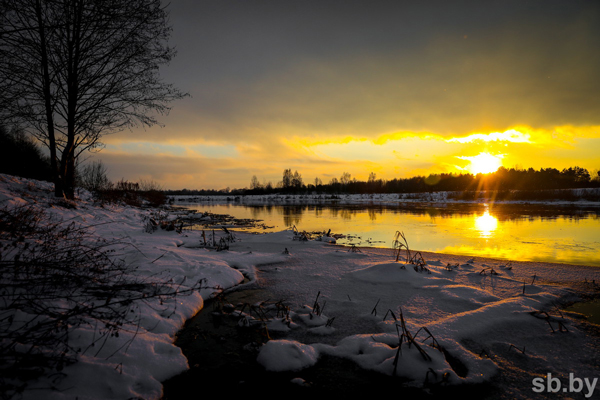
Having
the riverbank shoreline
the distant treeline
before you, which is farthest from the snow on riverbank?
the distant treeline

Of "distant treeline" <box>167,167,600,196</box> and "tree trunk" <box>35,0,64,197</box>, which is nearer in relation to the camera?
"tree trunk" <box>35,0,64,197</box>

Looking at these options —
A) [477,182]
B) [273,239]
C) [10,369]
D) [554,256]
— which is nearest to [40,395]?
[10,369]

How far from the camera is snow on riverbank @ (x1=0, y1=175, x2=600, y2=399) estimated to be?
2.11 metres

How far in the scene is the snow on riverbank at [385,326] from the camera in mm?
2111

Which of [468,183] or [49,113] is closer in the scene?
[49,113]

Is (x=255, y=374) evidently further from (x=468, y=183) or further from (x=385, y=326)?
(x=468, y=183)

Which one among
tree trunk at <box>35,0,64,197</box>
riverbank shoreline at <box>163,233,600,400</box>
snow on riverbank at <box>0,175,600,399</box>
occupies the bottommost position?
riverbank shoreline at <box>163,233,600,400</box>

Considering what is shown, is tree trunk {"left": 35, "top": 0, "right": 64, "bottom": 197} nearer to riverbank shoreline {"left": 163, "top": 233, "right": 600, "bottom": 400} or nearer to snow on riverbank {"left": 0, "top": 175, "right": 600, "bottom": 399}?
snow on riverbank {"left": 0, "top": 175, "right": 600, "bottom": 399}

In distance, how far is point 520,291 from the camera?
4.09m

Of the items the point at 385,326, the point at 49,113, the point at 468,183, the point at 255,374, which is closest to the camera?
the point at 255,374

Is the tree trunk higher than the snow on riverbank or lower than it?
higher

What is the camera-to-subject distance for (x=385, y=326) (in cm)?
304

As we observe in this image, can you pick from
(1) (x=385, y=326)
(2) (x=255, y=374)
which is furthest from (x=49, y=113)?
(1) (x=385, y=326)

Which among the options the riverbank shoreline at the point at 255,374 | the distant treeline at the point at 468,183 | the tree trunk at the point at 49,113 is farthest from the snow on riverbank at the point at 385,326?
the distant treeline at the point at 468,183
